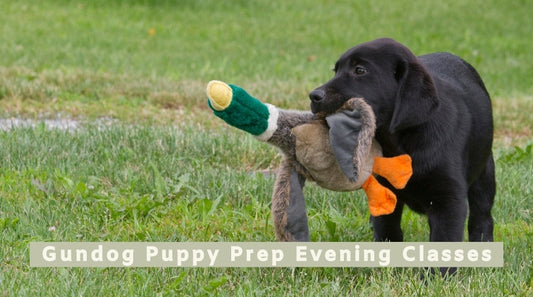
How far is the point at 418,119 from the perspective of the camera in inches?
120

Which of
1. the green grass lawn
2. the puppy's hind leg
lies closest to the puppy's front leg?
the green grass lawn

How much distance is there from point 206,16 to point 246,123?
11.8 m

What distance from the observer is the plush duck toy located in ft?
9.30

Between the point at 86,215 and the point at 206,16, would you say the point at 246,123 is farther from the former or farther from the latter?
the point at 206,16

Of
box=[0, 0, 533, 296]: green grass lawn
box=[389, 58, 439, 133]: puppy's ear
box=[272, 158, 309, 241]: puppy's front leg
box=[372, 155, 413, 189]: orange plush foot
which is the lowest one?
box=[0, 0, 533, 296]: green grass lawn

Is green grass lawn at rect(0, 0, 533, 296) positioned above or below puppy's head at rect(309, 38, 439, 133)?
below

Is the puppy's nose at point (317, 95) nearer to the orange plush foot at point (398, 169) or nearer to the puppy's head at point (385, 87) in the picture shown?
the puppy's head at point (385, 87)

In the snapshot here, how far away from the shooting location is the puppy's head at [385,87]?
3022 millimetres

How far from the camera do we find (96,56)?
967 cm

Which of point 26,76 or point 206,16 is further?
point 206,16

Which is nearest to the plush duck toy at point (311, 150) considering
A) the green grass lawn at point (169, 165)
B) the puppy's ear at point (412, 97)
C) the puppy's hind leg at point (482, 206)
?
the puppy's ear at point (412, 97)

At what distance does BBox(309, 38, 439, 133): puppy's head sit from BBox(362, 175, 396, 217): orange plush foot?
238 mm

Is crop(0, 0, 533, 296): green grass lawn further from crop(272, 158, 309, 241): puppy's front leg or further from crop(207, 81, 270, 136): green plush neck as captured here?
crop(207, 81, 270, 136): green plush neck

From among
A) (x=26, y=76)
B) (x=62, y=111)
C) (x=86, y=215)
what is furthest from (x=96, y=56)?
(x=86, y=215)
